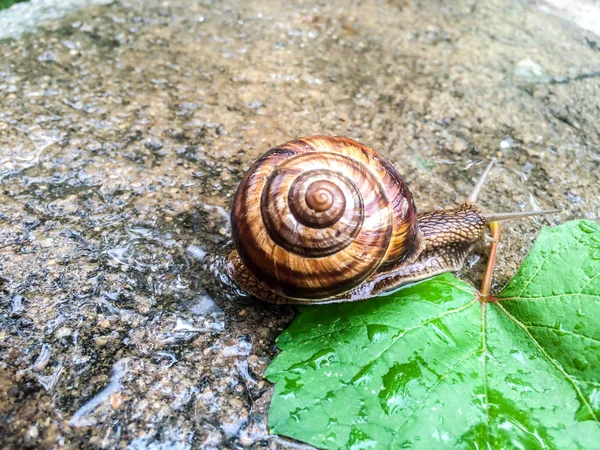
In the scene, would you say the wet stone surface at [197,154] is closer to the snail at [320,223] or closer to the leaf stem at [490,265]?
the leaf stem at [490,265]

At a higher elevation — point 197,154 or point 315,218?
point 315,218

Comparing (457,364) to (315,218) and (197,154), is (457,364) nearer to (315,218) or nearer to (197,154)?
(315,218)

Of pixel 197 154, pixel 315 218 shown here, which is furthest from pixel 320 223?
pixel 197 154

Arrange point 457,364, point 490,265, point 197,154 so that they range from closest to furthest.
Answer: point 457,364, point 490,265, point 197,154

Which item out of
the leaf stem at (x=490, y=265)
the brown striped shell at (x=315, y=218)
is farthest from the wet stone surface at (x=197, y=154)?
the brown striped shell at (x=315, y=218)

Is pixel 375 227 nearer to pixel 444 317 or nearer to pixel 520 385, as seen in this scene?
pixel 444 317
